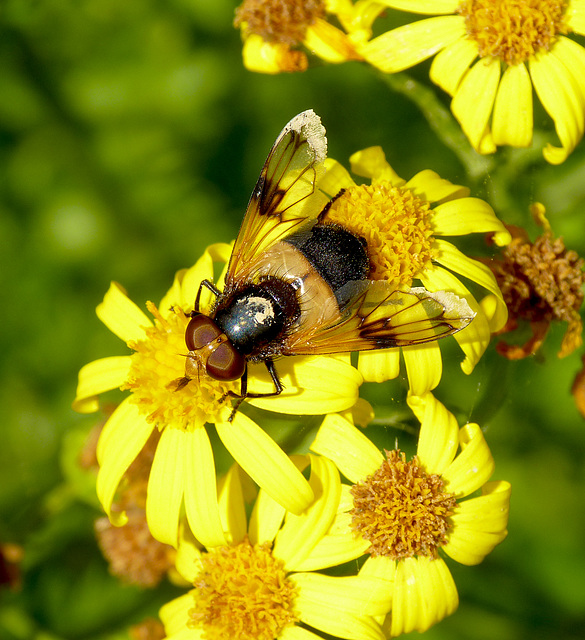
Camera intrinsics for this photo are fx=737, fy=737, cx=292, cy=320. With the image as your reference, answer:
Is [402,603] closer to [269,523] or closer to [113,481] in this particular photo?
[269,523]

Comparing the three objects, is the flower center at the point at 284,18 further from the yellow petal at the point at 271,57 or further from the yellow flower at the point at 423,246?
the yellow flower at the point at 423,246

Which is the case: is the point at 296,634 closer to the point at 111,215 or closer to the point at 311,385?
the point at 311,385

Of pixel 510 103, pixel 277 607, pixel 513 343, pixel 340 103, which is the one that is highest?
pixel 340 103

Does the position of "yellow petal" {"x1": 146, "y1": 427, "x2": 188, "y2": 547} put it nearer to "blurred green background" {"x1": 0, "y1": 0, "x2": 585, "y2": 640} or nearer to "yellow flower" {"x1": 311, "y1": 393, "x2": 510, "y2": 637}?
"yellow flower" {"x1": 311, "y1": 393, "x2": 510, "y2": 637}

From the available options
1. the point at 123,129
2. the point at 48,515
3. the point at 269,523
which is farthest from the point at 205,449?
the point at 123,129

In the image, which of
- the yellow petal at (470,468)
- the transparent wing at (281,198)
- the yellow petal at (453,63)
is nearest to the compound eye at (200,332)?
the transparent wing at (281,198)

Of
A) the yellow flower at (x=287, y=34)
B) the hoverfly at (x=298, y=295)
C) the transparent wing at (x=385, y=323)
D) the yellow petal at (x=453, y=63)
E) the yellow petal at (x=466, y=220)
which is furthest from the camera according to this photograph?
the yellow flower at (x=287, y=34)

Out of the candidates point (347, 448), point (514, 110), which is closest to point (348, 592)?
point (347, 448)
